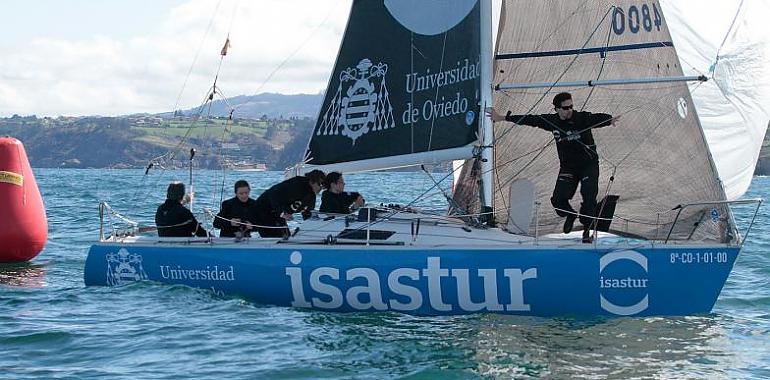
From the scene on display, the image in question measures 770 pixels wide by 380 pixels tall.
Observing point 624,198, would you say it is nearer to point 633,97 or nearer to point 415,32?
point 633,97

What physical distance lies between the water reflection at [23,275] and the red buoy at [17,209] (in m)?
0.14

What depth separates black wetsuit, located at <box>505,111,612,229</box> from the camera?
10688mm

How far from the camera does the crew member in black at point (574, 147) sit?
10.7m

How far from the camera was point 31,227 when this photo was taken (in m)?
14.6

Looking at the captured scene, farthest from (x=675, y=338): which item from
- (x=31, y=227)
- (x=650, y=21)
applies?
(x=31, y=227)

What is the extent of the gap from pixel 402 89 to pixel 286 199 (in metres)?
1.64

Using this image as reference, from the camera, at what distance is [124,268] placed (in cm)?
1152

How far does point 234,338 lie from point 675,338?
373 centimetres

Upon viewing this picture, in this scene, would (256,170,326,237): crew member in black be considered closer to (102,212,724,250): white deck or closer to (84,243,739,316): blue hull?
Answer: (102,212,724,250): white deck

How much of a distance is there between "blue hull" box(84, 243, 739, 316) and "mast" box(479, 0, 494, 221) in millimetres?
1176

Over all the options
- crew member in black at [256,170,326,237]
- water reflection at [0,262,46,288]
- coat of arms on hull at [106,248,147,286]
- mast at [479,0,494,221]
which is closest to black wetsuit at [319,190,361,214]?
crew member in black at [256,170,326,237]

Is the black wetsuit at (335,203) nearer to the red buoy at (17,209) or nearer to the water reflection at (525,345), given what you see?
the water reflection at (525,345)

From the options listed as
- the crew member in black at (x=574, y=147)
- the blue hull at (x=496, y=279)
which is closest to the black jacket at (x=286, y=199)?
the blue hull at (x=496, y=279)

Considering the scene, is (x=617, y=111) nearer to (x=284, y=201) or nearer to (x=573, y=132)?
(x=573, y=132)
